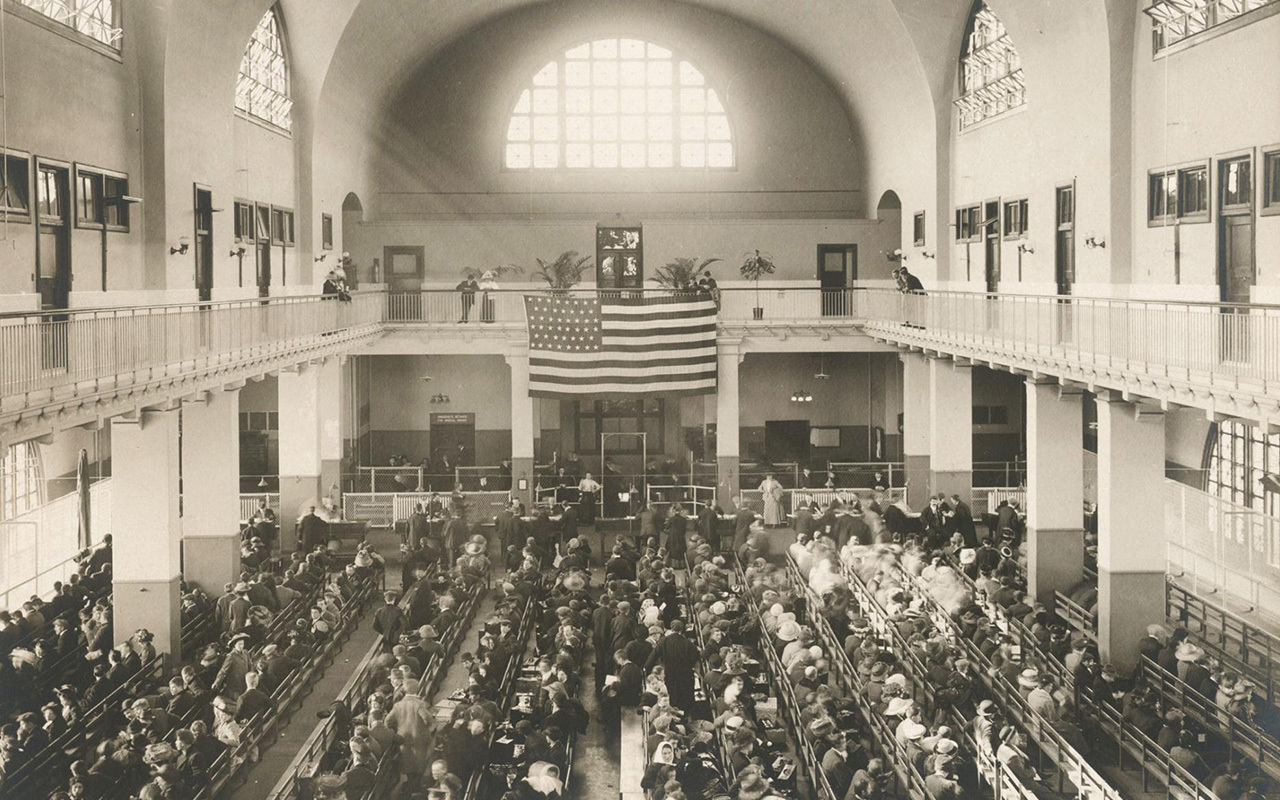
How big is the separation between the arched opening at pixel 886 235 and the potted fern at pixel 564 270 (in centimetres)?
849

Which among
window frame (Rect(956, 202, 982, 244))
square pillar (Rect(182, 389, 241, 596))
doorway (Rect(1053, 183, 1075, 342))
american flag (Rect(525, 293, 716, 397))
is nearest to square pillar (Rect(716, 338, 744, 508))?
american flag (Rect(525, 293, 716, 397))

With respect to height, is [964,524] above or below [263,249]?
below

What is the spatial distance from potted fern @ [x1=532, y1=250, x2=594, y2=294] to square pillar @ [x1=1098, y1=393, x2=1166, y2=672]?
16.9 metres

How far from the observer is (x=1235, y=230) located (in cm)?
1886

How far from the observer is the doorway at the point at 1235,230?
1833cm

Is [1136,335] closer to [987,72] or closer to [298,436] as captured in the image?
[987,72]

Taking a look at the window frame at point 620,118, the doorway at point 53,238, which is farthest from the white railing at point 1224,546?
the window frame at point 620,118

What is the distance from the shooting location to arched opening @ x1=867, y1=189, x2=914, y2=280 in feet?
123

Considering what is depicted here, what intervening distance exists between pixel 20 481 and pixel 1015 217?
71.8ft

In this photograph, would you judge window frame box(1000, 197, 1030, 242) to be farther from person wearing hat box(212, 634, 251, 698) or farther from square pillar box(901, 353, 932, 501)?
person wearing hat box(212, 634, 251, 698)

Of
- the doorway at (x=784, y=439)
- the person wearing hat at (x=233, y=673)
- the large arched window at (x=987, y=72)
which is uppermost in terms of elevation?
the large arched window at (x=987, y=72)

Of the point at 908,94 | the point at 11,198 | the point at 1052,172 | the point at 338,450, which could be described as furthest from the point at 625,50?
the point at 11,198

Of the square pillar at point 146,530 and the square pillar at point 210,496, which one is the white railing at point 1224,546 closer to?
the square pillar at point 146,530

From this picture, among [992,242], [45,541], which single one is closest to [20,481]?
[45,541]
